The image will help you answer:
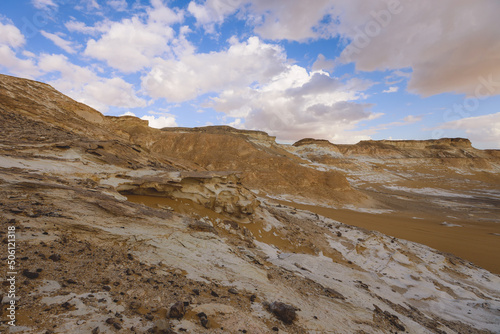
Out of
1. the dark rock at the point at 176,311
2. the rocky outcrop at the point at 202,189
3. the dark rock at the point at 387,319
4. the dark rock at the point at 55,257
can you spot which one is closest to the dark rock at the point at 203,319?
the dark rock at the point at 176,311

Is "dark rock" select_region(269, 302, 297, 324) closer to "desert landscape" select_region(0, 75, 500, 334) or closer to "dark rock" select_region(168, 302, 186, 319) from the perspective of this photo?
"desert landscape" select_region(0, 75, 500, 334)

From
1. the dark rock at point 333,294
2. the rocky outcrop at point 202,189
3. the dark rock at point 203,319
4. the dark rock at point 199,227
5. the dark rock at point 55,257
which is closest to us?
the dark rock at point 203,319

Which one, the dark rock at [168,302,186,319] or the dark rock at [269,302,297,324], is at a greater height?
the dark rock at [168,302,186,319]

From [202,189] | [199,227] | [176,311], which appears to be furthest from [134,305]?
[202,189]

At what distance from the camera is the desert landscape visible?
2682 millimetres

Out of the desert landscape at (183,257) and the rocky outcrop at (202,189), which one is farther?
the rocky outcrop at (202,189)

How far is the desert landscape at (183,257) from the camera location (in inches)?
106

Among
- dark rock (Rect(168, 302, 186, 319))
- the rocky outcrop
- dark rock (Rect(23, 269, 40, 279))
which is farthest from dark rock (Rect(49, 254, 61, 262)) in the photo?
the rocky outcrop

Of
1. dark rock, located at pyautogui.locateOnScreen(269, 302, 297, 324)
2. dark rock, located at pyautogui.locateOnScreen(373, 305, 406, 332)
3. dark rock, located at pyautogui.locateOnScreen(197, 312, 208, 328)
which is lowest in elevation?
dark rock, located at pyautogui.locateOnScreen(373, 305, 406, 332)

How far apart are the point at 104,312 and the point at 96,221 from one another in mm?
2396

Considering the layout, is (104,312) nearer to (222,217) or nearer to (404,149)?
(222,217)

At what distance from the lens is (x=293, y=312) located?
319cm

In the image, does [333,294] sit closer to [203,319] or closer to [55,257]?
[203,319]

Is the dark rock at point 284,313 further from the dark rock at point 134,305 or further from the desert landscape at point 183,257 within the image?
the dark rock at point 134,305
